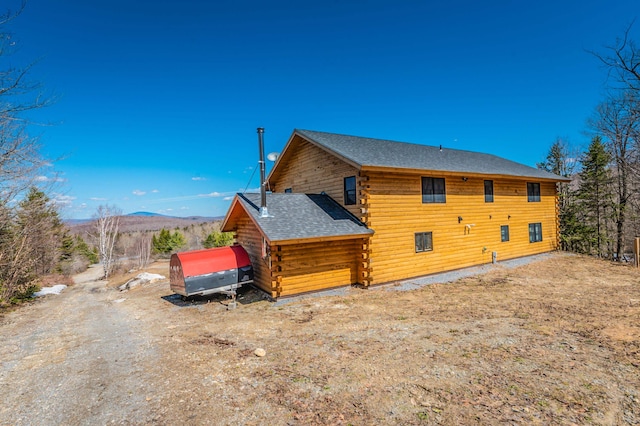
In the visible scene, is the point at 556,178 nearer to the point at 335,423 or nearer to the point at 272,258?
the point at 272,258

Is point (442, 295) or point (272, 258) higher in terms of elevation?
point (272, 258)

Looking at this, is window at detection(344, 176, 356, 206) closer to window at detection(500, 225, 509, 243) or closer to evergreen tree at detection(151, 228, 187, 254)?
window at detection(500, 225, 509, 243)

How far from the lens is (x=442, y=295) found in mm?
10906

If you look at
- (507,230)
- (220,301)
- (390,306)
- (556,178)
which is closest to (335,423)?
(390,306)

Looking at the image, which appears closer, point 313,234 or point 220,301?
point 313,234

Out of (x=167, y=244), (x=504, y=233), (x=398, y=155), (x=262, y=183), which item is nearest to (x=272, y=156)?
(x=262, y=183)

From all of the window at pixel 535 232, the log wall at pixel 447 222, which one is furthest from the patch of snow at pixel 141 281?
the window at pixel 535 232

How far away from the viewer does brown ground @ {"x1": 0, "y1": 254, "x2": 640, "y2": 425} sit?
4.43 metres

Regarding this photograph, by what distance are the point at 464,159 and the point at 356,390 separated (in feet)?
54.9

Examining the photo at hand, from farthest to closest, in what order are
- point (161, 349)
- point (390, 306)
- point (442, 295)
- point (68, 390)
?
1. point (442, 295)
2. point (390, 306)
3. point (161, 349)
4. point (68, 390)

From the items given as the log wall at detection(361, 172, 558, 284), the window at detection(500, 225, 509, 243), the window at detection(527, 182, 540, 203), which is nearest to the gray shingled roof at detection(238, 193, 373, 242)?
the log wall at detection(361, 172, 558, 284)

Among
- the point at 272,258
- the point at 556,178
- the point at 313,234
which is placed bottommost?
the point at 272,258

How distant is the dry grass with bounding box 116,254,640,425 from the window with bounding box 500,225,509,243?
21.5ft

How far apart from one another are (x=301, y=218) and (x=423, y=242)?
5970 millimetres
